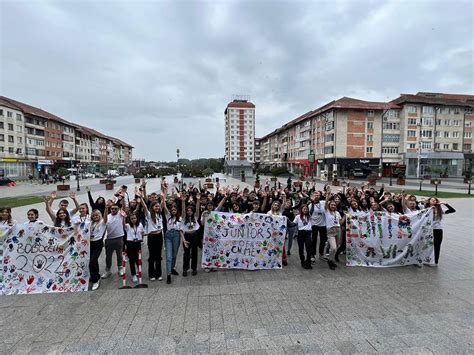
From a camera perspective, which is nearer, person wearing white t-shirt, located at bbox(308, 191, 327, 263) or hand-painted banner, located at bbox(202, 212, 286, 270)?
hand-painted banner, located at bbox(202, 212, 286, 270)

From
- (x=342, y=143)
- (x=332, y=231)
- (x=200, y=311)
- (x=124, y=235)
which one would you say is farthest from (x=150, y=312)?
(x=342, y=143)

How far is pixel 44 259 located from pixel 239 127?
4255 inches

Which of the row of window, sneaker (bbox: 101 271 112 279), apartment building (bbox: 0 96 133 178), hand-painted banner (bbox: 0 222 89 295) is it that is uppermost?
the row of window

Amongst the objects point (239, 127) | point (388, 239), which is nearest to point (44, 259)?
point (388, 239)

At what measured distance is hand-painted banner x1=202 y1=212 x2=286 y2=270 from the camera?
6.18 metres

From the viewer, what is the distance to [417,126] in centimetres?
5512

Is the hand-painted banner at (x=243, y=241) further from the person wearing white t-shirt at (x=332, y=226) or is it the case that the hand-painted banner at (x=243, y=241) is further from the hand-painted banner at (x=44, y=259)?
the hand-painted banner at (x=44, y=259)

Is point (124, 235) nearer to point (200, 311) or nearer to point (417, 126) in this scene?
point (200, 311)

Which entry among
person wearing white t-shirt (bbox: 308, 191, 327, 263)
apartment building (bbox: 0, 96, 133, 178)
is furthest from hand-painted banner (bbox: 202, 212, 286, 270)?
apartment building (bbox: 0, 96, 133, 178)

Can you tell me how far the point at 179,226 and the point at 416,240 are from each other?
593 centimetres

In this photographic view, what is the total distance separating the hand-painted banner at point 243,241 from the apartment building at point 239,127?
105 m

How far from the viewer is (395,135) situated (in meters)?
55.5

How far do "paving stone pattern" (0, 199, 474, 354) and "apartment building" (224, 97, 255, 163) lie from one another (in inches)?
4174

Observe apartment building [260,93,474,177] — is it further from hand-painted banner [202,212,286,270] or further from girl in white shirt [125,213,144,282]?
girl in white shirt [125,213,144,282]
